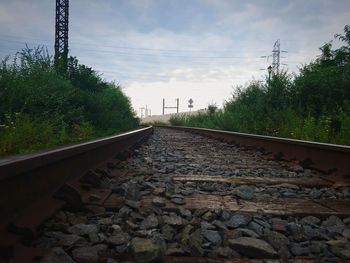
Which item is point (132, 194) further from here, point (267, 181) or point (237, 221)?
point (267, 181)

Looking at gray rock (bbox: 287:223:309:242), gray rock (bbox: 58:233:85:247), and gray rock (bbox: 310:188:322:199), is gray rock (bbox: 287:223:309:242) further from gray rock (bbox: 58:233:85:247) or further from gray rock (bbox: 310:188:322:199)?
gray rock (bbox: 58:233:85:247)

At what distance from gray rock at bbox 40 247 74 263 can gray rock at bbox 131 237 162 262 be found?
30 centimetres

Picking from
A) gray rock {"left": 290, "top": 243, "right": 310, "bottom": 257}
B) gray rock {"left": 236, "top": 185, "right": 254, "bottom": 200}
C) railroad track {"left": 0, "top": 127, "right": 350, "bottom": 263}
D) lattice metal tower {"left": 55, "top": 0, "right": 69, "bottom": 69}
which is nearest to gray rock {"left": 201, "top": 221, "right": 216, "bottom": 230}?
railroad track {"left": 0, "top": 127, "right": 350, "bottom": 263}

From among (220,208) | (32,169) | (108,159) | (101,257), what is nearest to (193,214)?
(220,208)

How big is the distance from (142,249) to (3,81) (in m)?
6.60

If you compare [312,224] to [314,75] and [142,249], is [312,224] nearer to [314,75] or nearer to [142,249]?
[142,249]

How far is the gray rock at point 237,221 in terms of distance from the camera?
7.62ft

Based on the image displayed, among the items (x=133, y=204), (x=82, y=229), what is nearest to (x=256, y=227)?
(x=133, y=204)

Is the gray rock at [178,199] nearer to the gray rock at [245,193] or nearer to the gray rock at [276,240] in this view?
the gray rock at [245,193]

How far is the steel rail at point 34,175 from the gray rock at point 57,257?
0.83 ft

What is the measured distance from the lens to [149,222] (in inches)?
91.3

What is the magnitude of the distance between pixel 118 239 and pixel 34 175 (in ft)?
1.99

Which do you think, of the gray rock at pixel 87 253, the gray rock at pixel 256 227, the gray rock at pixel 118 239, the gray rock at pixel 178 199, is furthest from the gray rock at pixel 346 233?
the gray rock at pixel 87 253

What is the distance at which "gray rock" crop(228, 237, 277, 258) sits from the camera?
1896 mm
